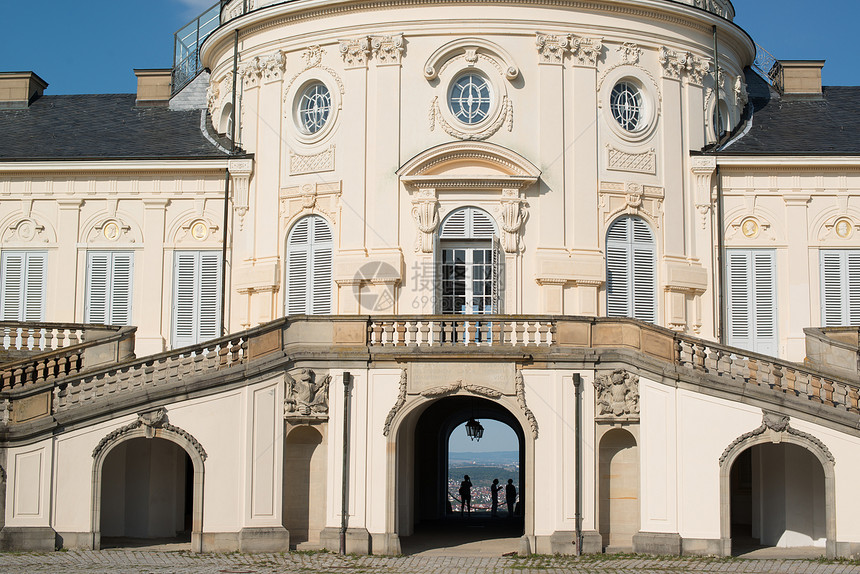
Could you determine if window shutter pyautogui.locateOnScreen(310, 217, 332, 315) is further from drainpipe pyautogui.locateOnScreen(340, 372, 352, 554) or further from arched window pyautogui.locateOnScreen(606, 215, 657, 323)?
arched window pyautogui.locateOnScreen(606, 215, 657, 323)

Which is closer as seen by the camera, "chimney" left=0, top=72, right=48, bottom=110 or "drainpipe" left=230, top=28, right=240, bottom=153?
"drainpipe" left=230, top=28, right=240, bottom=153

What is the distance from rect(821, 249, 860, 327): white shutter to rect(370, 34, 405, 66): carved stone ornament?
11.3 m

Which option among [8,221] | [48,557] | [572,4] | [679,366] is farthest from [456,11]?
[48,557]

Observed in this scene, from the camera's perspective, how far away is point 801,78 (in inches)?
1422

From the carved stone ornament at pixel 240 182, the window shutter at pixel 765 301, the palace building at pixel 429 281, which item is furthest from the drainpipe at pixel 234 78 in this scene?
the window shutter at pixel 765 301

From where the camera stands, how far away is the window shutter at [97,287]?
108 ft

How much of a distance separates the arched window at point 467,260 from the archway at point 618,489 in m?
5.03

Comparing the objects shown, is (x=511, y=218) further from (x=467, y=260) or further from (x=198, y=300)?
(x=198, y=300)

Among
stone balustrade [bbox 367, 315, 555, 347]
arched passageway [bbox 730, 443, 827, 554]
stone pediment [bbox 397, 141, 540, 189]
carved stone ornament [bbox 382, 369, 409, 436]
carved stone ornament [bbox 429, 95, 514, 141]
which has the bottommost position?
arched passageway [bbox 730, 443, 827, 554]

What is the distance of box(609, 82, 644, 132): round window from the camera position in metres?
31.2

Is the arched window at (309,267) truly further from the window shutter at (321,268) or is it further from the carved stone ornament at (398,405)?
the carved stone ornament at (398,405)

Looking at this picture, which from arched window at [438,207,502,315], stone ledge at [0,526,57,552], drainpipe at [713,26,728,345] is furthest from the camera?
drainpipe at [713,26,728,345]

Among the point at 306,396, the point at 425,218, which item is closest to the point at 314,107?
the point at 425,218

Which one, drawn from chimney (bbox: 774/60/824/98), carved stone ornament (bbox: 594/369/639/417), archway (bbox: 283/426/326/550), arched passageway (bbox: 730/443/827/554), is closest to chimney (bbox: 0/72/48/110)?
archway (bbox: 283/426/326/550)
